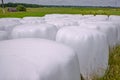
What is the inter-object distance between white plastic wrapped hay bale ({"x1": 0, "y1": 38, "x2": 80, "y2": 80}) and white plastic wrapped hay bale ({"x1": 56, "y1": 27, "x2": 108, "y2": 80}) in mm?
1589

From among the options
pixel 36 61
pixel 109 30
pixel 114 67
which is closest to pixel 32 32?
pixel 114 67

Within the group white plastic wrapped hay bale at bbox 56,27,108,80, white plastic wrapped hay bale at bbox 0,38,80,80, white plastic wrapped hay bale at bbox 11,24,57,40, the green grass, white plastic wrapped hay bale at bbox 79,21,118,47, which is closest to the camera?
white plastic wrapped hay bale at bbox 0,38,80,80

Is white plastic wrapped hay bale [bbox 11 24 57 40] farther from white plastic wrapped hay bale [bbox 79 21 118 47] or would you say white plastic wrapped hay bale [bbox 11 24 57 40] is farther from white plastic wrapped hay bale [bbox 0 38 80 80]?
white plastic wrapped hay bale [bbox 0 38 80 80]

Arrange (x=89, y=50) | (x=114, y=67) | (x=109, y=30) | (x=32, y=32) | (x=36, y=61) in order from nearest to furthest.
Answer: (x=36, y=61)
(x=89, y=50)
(x=114, y=67)
(x=32, y=32)
(x=109, y=30)

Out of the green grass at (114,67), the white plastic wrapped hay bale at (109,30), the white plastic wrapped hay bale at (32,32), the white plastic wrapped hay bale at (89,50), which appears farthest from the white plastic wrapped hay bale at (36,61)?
the white plastic wrapped hay bale at (109,30)

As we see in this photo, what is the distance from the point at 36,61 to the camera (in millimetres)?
2887

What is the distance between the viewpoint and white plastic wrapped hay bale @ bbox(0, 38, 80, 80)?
8.67ft

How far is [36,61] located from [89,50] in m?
2.52

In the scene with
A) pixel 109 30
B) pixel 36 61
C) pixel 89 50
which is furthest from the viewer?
pixel 109 30

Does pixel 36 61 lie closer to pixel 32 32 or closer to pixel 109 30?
pixel 32 32

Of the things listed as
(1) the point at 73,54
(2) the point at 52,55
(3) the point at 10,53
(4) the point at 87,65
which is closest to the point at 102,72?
(4) the point at 87,65

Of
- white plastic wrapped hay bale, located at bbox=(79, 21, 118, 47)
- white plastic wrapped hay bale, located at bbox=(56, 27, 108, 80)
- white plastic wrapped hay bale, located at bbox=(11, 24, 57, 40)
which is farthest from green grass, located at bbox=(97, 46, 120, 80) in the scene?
white plastic wrapped hay bale, located at bbox=(11, 24, 57, 40)

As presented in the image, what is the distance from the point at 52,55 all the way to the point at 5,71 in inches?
30.4

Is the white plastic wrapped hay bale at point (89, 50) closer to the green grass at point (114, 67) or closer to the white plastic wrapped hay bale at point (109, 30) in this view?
the green grass at point (114, 67)
